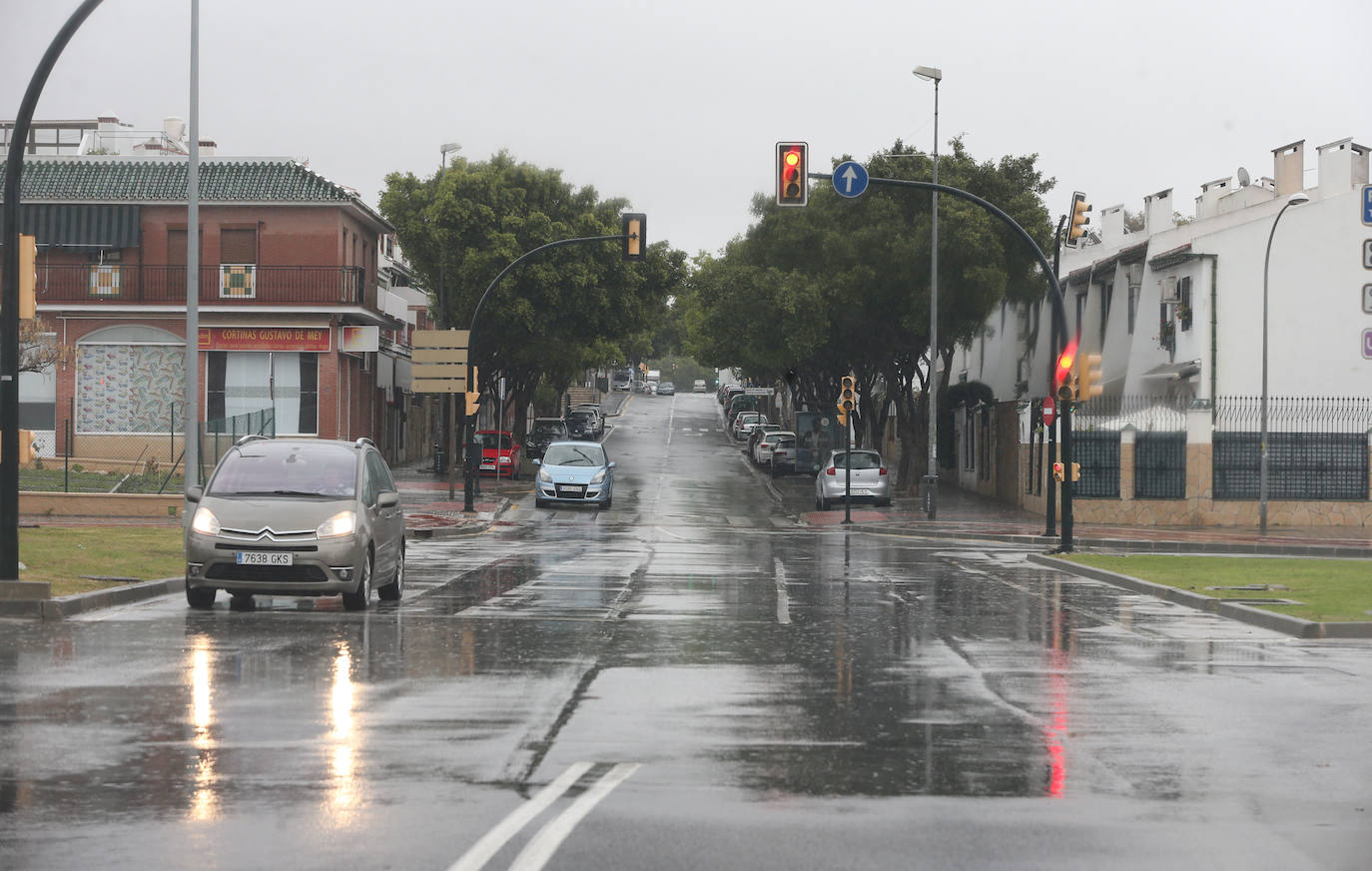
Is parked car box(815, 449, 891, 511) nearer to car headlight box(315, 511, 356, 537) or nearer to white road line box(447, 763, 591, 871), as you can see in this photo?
car headlight box(315, 511, 356, 537)

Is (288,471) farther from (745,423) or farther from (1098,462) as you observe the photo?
(745,423)

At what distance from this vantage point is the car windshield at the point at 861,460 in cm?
4525

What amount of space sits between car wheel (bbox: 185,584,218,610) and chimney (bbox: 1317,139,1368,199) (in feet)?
122

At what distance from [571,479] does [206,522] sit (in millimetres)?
28199

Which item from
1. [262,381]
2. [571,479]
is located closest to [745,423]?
[262,381]

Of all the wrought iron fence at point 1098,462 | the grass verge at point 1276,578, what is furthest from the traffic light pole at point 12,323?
the wrought iron fence at point 1098,462

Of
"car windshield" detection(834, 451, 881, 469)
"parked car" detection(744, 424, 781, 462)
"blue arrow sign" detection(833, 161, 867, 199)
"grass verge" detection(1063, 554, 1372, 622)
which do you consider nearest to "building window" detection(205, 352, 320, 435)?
"car windshield" detection(834, 451, 881, 469)

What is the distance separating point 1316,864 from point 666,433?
89.6 meters

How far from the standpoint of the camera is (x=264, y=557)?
15422mm

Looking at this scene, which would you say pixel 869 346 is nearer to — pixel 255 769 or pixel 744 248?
pixel 744 248

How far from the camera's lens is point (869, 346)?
179ft

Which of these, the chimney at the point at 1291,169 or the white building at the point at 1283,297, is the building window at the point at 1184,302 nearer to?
the white building at the point at 1283,297

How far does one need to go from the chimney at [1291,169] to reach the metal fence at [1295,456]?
32.2 ft

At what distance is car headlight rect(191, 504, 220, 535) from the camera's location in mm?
15461
